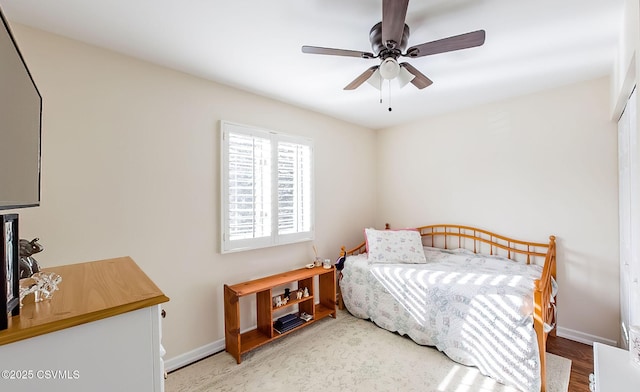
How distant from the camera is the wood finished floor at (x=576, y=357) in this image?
2089 mm

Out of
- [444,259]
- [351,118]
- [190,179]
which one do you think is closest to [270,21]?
[190,179]

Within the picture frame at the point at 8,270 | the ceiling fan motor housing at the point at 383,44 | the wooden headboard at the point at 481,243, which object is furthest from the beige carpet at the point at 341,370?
the ceiling fan motor housing at the point at 383,44

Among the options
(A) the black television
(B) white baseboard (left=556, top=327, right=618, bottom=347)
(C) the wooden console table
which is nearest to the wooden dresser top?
(A) the black television

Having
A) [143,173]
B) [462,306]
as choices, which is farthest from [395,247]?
[143,173]

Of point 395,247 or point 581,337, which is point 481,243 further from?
point 581,337

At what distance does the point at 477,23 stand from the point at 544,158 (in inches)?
74.6

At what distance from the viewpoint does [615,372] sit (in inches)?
42.9

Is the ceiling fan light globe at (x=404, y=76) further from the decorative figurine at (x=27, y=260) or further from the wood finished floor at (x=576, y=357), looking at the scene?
the wood finished floor at (x=576, y=357)

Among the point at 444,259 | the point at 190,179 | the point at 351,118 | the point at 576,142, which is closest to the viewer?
the point at 190,179

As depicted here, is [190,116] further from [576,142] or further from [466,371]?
[576,142]

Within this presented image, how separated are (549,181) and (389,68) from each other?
2.29 metres

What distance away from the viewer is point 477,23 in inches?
68.3

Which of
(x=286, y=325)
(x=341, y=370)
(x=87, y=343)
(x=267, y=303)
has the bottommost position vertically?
(x=341, y=370)

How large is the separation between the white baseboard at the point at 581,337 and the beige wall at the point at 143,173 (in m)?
2.89
